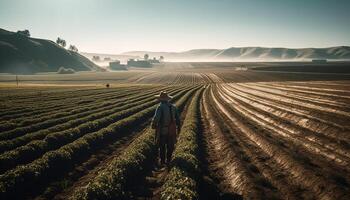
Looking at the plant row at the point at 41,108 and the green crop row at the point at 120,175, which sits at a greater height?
the green crop row at the point at 120,175

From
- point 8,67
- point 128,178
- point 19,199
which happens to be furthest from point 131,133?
point 8,67

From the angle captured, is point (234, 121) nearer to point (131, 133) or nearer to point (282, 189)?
point (131, 133)

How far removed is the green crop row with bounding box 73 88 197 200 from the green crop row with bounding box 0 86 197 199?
2290 millimetres

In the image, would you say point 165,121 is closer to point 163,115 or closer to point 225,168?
point 163,115

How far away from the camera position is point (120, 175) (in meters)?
10.8

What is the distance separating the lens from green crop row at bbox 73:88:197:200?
9062 millimetres

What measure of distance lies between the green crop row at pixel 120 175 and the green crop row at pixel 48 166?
2290 millimetres

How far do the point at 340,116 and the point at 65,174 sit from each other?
16.2m

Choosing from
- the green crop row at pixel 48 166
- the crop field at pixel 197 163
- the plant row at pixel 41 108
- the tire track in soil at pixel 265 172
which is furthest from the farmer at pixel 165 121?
the plant row at pixel 41 108

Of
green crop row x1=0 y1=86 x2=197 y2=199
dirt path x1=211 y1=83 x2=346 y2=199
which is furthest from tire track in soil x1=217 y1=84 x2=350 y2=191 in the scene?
green crop row x1=0 y1=86 x2=197 y2=199

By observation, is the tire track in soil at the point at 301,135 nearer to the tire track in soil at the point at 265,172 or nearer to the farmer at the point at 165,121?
the tire track in soil at the point at 265,172

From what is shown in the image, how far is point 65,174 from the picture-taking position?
12.1 metres

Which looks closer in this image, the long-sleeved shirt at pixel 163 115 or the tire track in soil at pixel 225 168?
the tire track in soil at pixel 225 168

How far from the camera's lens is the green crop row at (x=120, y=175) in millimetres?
9062
